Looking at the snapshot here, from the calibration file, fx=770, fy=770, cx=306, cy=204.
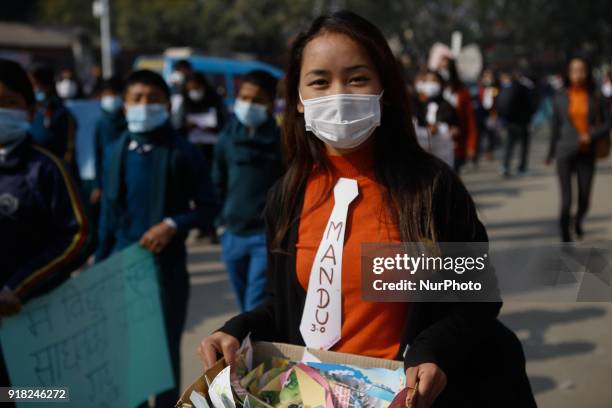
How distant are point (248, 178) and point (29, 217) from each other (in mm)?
2040

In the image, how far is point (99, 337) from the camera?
129 inches

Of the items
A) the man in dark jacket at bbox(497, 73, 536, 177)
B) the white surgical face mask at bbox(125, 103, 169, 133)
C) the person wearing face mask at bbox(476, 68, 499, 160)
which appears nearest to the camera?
the white surgical face mask at bbox(125, 103, 169, 133)

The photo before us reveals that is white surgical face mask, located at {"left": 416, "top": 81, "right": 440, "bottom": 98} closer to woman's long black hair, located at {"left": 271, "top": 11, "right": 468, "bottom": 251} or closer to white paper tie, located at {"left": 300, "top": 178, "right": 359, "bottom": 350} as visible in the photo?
woman's long black hair, located at {"left": 271, "top": 11, "right": 468, "bottom": 251}

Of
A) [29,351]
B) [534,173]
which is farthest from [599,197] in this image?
[29,351]

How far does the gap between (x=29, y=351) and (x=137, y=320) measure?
772mm

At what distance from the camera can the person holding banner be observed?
1781mm

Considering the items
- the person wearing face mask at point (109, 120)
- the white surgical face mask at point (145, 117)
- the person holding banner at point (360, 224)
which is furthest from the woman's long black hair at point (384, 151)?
the person wearing face mask at point (109, 120)

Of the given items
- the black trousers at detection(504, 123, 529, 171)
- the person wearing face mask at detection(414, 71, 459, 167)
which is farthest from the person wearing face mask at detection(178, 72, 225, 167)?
the black trousers at detection(504, 123, 529, 171)

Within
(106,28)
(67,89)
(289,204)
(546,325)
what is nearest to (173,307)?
(289,204)

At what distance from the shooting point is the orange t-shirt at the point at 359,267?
6.15ft

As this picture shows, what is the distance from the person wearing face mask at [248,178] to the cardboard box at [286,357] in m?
2.43

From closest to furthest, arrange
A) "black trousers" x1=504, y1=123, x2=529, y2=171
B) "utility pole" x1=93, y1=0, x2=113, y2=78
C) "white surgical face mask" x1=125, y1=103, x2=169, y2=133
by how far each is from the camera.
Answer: "white surgical face mask" x1=125, y1=103, x2=169, y2=133 < "black trousers" x1=504, y1=123, x2=529, y2=171 < "utility pole" x1=93, y1=0, x2=113, y2=78

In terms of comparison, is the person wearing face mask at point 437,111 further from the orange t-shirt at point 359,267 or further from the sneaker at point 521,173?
the sneaker at point 521,173

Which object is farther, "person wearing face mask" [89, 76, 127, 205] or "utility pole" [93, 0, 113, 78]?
"utility pole" [93, 0, 113, 78]
